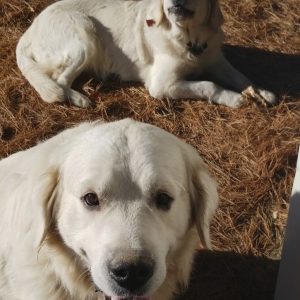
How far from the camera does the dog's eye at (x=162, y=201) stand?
2.04 metres

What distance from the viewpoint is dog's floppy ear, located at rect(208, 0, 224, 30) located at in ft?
14.0

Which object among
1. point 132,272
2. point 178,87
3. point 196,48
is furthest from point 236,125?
point 132,272

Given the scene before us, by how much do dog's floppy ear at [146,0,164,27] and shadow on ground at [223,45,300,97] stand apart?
0.86 meters

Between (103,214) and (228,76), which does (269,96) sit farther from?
(103,214)

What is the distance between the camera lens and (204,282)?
3.04 meters

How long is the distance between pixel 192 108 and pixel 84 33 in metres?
1.11

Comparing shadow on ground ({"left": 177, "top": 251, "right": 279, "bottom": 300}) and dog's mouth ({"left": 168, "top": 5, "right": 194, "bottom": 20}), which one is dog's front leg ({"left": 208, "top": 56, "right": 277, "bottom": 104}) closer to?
dog's mouth ({"left": 168, "top": 5, "right": 194, "bottom": 20})

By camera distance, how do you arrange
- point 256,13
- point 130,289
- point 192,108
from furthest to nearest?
point 256,13, point 192,108, point 130,289

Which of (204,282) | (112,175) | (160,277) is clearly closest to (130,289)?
(160,277)

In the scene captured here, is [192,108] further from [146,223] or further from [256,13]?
[146,223]

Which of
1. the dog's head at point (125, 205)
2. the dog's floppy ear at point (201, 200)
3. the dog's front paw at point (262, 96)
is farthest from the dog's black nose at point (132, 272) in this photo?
the dog's front paw at point (262, 96)

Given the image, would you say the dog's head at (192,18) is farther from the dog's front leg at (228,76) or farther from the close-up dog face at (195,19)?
A: the dog's front leg at (228,76)

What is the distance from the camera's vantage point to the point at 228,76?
178 inches

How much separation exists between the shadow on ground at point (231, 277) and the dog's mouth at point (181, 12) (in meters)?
1.92
